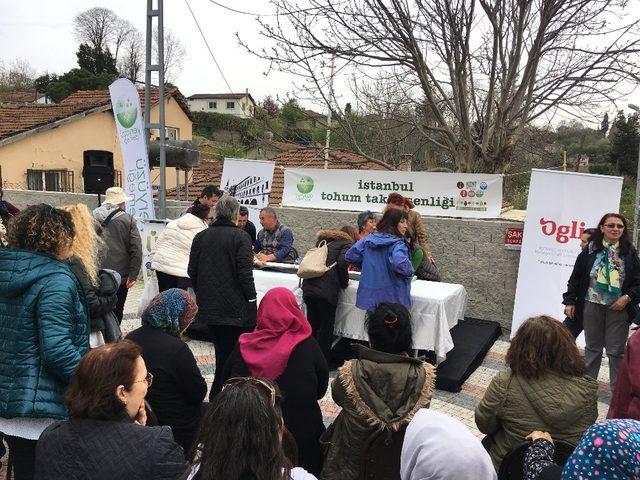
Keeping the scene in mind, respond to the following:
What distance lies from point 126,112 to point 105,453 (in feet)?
27.4

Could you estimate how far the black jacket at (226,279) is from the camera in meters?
4.29

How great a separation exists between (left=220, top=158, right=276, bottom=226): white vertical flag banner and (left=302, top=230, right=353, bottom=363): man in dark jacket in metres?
4.02

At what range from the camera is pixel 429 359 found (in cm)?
542

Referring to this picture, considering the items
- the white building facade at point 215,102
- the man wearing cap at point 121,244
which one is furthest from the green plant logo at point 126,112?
the white building facade at point 215,102

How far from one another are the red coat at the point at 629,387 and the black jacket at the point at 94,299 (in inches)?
109

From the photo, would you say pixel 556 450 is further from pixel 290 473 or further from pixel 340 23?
pixel 340 23

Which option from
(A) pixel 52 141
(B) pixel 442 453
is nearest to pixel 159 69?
(B) pixel 442 453

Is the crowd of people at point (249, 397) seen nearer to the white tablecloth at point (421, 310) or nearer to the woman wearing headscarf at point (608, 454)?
the woman wearing headscarf at point (608, 454)

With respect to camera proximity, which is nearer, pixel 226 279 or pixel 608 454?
pixel 608 454

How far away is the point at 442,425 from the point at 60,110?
2284 centimetres

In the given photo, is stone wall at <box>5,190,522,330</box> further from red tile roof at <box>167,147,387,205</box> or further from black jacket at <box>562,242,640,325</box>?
red tile roof at <box>167,147,387,205</box>

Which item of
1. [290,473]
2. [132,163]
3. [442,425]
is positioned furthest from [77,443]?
[132,163]

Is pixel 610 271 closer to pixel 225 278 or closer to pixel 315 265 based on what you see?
pixel 315 265

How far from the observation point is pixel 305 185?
855 centimetres
